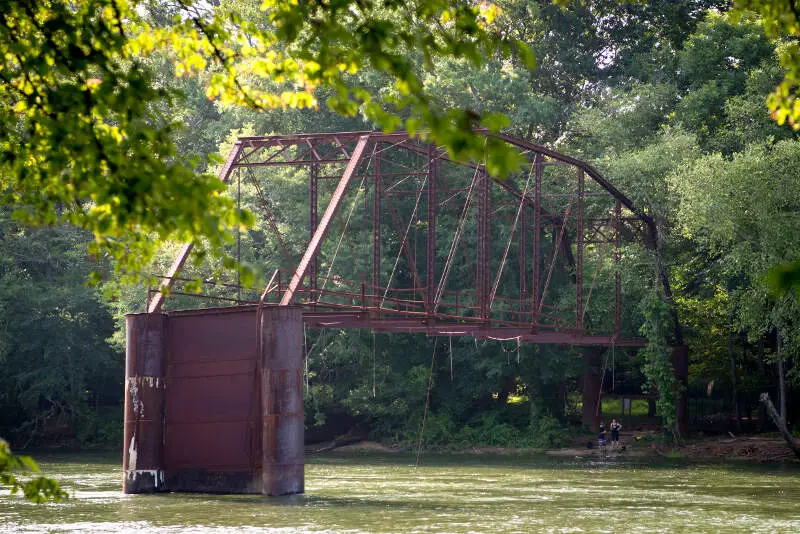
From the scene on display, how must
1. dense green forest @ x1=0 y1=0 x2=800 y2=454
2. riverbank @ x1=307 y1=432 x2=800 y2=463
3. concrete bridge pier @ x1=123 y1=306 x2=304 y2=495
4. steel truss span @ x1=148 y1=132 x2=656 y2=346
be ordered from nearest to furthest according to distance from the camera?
concrete bridge pier @ x1=123 y1=306 x2=304 y2=495 < riverbank @ x1=307 y1=432 x2=800 y2=463 < steel truss span @ x1=148 y1=132 x2=656 y2=346 < dense green forest @ x1=0 y1=0 x2=800 y2=454

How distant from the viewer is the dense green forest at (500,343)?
49.2 metres

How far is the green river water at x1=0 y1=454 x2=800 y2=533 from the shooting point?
70.0 ft

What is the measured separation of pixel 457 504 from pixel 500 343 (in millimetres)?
28361

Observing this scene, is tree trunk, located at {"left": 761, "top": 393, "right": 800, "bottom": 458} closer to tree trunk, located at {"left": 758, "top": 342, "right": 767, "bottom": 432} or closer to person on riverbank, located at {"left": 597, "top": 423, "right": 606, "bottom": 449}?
person on riverbank, located at {"left": 597, "top": 423, "right": 606, "bottom": 449}

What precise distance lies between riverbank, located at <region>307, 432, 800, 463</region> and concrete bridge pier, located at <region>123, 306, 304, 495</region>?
75.3ft

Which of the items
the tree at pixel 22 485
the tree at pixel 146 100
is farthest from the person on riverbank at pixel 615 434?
the tree at pixel 22 485

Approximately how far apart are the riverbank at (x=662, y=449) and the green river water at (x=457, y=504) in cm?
530

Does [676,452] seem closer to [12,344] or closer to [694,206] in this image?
[694,206]

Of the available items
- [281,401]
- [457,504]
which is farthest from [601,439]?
[281,401]

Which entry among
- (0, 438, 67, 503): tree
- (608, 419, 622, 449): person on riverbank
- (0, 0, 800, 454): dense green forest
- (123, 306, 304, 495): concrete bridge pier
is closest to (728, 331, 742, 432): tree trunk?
(0, 0, 800, 454): dense green forest

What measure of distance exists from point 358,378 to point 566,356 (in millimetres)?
9518

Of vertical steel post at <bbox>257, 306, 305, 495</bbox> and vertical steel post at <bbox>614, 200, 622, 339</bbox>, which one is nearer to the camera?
vertical steel post at <bbox>257, 306, 305, 495</bbox>

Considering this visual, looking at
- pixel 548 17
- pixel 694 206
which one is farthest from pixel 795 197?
pixel 548 17

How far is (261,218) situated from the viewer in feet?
186
